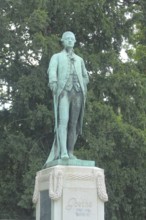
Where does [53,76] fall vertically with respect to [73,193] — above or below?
above

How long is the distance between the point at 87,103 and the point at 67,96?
6.41 metres

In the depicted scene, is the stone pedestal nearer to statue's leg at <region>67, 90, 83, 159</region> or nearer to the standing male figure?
the standing male figure

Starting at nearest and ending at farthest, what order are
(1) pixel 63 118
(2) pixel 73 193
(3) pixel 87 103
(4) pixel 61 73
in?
(2) pixel 73 193 → (1) pixel 63 118 → (4) pixel 61 73 → (3) pixel 87 103

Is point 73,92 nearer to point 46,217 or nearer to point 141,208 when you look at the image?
point 46,217

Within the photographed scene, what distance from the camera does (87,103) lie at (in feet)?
56.1

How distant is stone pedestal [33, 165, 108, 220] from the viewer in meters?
10.0

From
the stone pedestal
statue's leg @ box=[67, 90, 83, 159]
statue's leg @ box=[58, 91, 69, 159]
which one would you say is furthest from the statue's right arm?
the stone pedestal

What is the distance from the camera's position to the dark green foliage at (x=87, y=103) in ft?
57.2

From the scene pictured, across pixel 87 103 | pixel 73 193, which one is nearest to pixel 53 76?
pixel 73 193

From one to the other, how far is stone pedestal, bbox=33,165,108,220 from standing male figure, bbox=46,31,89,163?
0.49 meters

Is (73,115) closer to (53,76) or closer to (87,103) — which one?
(53,76)

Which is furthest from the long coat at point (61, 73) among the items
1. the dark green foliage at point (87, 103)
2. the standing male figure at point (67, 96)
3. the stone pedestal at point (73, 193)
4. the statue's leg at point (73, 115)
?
the dark green foliage at point (87, 103)

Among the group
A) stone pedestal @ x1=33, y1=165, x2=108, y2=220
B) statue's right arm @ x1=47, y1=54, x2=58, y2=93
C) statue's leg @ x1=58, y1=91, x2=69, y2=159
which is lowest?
stone pedestal @ x1=33, y1=165, x2=108, y2=220

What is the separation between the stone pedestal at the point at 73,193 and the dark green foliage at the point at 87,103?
6.27 m
